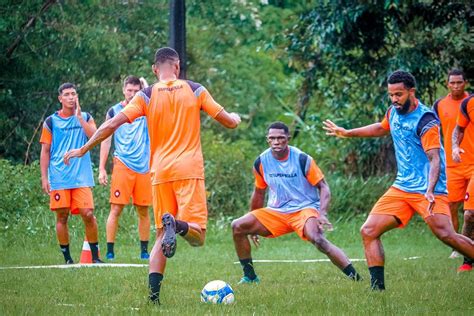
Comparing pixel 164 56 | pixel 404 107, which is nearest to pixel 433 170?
pixel 404 107

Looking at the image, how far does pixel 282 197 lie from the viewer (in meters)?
10.7

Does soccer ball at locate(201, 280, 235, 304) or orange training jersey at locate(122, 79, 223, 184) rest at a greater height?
orange training jersey at locate(122, 79, 223, 184)

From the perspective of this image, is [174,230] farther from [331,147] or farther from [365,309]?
[331,147]

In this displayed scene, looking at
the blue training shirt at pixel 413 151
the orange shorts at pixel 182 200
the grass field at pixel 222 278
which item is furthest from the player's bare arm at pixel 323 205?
the orange shorts at pixel 182 200

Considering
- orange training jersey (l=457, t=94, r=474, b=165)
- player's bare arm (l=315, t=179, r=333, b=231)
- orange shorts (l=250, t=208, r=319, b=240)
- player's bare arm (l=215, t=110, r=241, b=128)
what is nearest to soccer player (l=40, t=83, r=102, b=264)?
orange shorts (l=250, t=208, r=319, b=240)

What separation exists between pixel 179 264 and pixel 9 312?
4895 millimetres

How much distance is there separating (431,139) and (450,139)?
454cm

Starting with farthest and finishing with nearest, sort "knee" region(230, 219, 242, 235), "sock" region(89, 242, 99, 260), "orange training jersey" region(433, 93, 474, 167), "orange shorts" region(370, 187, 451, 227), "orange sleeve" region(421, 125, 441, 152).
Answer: "orange training jersey" region(433, 93, 474, 167)
"sock" region(89, 242, 99, 260)
"knee" region(230, 219, 242, 235)
"orange shorts" region(370, 187, 451, 227)
"orange sleeve" region(421, 125, 441, 152)

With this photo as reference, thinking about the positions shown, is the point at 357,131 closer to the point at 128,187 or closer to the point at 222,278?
the point at 222,278

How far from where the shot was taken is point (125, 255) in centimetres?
1391

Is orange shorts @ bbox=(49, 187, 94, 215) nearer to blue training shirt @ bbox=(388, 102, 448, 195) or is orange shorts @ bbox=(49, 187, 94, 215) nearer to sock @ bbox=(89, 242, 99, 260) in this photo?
sock @ bbox=(89, 242, 99, 260)

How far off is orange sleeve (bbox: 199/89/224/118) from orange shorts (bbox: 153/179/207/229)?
0.62 meters

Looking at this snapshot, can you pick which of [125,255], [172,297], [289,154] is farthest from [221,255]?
[172,297]

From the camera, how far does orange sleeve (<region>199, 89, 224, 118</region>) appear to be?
8766mm
